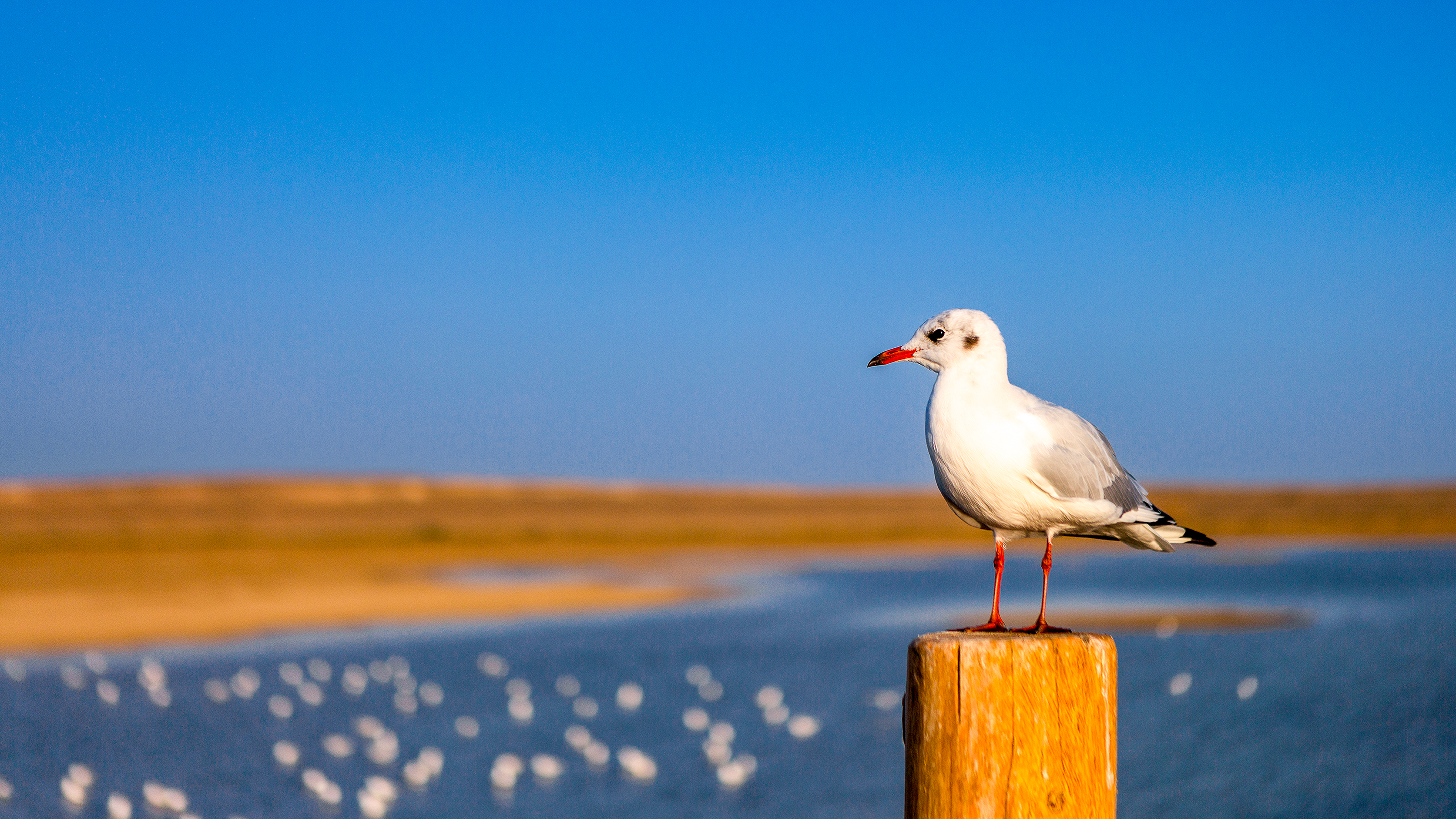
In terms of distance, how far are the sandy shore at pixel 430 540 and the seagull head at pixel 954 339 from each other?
62.4 feet

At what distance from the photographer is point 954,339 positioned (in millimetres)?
4539

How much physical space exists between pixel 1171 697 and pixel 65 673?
46.7 ft

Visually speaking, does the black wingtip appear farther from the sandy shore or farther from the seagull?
the sandy shore

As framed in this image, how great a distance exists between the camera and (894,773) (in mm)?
11758

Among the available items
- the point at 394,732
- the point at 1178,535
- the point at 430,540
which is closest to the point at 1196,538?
the point at 1178,535

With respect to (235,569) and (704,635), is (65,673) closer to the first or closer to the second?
(704,635)

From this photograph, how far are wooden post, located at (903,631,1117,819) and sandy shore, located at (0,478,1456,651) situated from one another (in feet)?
64.7

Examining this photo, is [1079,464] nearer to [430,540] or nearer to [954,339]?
[954,339]

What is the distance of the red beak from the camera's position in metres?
4.66

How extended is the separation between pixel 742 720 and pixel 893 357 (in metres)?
9.92

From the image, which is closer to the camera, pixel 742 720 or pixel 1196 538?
pixel 1196 538

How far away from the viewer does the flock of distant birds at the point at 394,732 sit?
36.3ft

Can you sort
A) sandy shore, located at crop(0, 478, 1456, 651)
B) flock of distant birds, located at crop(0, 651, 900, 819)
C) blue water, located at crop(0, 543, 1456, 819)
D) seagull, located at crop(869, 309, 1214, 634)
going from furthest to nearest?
1. sandy shore, located at crop(0, 478, 1456, 651)
2. flock of distant birds, located at crop(0, 651, 900, 819)
3. blue water, located at crop(0, 543, 1456, 819)
4. seagull, located at crop(869, 309, 1214, 634)

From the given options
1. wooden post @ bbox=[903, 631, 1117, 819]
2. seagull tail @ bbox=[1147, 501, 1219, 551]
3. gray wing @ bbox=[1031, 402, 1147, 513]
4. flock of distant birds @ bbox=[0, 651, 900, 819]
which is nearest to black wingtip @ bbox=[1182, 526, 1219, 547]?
seagull tail @ bbox=[1147, 501, 1219, 551]
